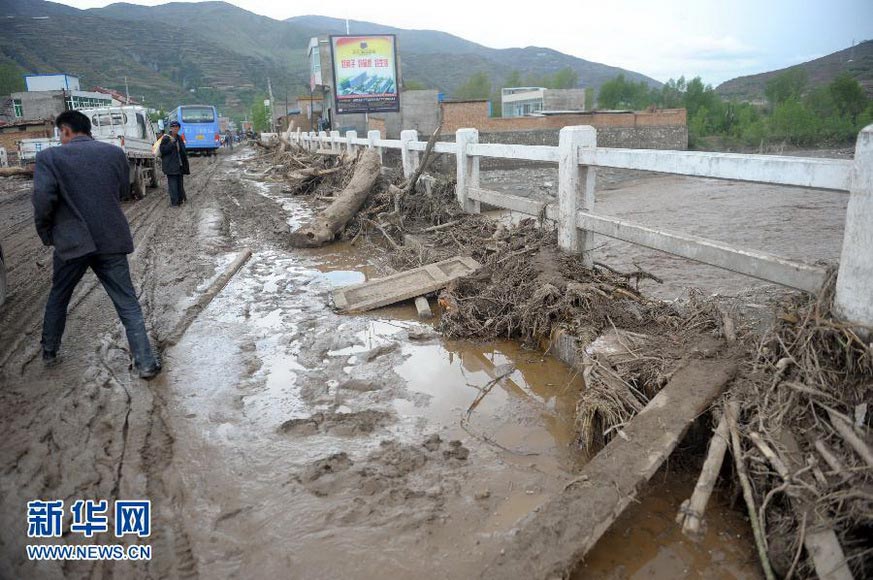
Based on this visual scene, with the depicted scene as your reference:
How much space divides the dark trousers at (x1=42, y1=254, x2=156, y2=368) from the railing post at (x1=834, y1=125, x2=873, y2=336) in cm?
436

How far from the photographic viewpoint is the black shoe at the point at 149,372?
159 inches

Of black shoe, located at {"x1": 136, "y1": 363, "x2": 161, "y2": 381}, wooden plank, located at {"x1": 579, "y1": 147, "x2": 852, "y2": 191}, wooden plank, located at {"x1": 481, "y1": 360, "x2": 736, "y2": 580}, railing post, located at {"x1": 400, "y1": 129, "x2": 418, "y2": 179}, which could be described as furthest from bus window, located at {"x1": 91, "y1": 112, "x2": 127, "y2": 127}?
wooden plank, located at {"x1": 481, "y1": 360, "x2": 736, "y2": 580}

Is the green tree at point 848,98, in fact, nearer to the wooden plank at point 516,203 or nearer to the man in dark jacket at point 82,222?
the wooden plank at point 516,203

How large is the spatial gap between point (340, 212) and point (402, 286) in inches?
132

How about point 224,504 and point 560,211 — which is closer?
point 224,504

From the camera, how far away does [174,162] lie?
38.8ft

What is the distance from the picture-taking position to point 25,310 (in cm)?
550

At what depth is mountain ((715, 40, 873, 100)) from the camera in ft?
292

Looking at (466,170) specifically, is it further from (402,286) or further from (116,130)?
(116,130)

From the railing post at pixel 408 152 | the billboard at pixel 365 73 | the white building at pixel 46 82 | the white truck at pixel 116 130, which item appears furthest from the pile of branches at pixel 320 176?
the white building at pixel 46 82

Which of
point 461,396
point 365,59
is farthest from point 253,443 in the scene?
point 365,59

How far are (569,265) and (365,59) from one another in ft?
90.8

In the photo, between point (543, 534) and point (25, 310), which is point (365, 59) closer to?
point (25, 310)

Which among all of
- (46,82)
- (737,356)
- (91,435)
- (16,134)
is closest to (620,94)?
(16,134)
